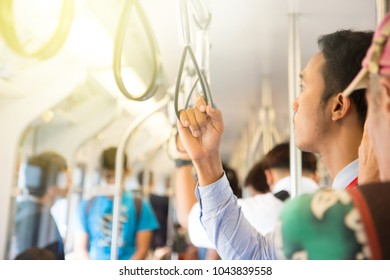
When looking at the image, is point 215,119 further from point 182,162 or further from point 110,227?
point 110,227

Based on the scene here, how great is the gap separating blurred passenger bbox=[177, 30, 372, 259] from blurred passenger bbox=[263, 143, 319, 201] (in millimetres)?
548

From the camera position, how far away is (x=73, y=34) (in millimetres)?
1600

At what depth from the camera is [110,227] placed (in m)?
1.94

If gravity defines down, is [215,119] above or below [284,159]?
above

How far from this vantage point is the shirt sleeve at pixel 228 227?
40.8 inches

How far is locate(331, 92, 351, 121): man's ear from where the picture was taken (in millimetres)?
922

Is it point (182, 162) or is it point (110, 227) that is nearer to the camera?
point (182, 162)

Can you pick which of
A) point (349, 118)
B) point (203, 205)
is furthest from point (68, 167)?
point (349, 118)

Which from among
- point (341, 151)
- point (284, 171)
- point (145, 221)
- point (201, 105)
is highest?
point (201, 105)

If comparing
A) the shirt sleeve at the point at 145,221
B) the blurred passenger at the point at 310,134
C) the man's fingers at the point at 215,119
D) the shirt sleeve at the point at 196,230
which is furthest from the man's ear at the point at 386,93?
the shirt sleeve at the point at 145,221

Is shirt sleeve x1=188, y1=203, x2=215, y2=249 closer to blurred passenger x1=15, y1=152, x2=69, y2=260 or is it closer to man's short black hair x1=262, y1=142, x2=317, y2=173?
man's short black hair x1=262, y1=142, x2=317, y2=173

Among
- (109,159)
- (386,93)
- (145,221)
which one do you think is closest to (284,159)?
(145,221)

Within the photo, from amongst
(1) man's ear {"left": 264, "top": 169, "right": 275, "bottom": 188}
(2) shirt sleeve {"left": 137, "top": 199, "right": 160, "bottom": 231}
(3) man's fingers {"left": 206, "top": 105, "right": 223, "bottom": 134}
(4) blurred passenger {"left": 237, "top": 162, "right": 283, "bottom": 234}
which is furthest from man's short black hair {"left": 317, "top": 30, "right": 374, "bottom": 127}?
(2) shirt sleeve {"left": 137, "top": 199, "right": 160, "bottom": 231}

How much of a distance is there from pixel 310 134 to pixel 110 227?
1.19 m
